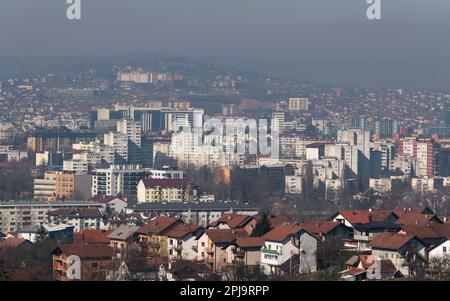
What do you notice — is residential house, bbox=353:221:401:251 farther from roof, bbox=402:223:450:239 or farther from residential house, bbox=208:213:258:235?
residential house, bbox=208:213:258:235

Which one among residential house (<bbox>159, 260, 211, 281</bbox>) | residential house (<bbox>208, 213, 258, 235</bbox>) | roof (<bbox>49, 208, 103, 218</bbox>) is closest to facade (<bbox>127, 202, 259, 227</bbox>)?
roof (<bbox>49, 208, 103, 218</bbox>)

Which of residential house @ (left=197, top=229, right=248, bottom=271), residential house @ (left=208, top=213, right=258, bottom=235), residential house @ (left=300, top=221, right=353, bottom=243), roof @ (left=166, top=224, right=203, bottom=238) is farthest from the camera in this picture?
residential house @ (left=208, top=213, right=258, bottom=235)

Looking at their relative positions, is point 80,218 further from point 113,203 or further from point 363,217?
point 363,217

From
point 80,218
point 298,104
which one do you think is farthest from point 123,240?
point 298,104

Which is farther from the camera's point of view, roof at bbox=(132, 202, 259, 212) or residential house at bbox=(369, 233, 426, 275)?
roof at bbox=(132, 202, 259, 212)

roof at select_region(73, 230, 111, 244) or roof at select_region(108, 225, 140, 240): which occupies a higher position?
roof at select_region(108, 225, 140, 240)
